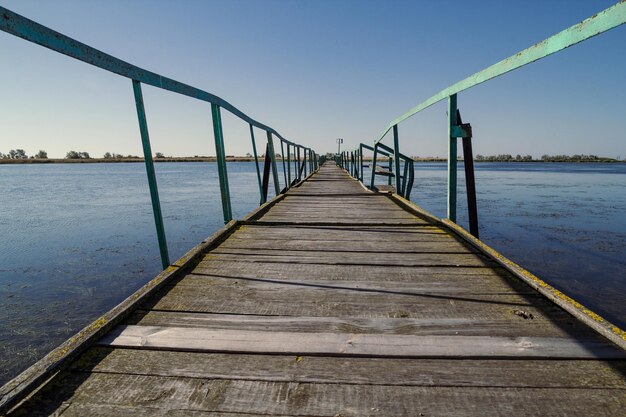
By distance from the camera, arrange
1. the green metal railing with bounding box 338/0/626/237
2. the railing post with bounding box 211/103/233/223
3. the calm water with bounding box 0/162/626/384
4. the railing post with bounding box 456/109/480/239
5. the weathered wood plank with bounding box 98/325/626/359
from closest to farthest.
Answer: the weathered wood plank with bounding box 98/325/626/359, the green metal railing with bounding box 338/0/626/237, the railing post with bounding box 456/109/480/239, the railing post with bounding box 211/103/233/223, the calm water with bounding box 0/162/626/384

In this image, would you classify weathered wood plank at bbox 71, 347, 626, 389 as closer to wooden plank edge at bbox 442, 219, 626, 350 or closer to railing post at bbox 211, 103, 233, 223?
wooden plank edge at bbox 442, 219, 626, 350

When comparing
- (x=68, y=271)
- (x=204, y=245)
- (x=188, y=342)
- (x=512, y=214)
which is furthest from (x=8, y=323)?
(x=512, y=214)

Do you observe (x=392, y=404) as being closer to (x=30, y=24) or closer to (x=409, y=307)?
(x=409, y=307)

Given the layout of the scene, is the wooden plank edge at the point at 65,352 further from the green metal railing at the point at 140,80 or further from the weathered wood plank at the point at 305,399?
the green metal railing at the point at 140,80

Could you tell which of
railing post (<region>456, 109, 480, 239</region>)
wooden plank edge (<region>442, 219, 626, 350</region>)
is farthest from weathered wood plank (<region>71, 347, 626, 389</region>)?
railing post (<region>456, 109, 480, 239</region>)

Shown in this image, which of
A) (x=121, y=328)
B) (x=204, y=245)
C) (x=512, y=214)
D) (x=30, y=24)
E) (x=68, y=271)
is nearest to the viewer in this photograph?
(x=30, y=24)

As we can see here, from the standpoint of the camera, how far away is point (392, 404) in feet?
3.40

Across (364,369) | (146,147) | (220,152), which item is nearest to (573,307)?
(364,369)

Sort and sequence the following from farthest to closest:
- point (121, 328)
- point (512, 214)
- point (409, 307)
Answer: point (512, 214) < point (409, 307) < point (121, 328)

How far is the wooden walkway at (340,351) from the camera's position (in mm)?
1040

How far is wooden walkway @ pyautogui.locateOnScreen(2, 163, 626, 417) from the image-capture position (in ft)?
3.41

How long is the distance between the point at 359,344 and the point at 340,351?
0.09 m

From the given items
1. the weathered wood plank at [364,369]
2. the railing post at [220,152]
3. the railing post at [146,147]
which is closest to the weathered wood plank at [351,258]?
the railing post at [146,147]

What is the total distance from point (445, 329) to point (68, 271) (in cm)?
576
